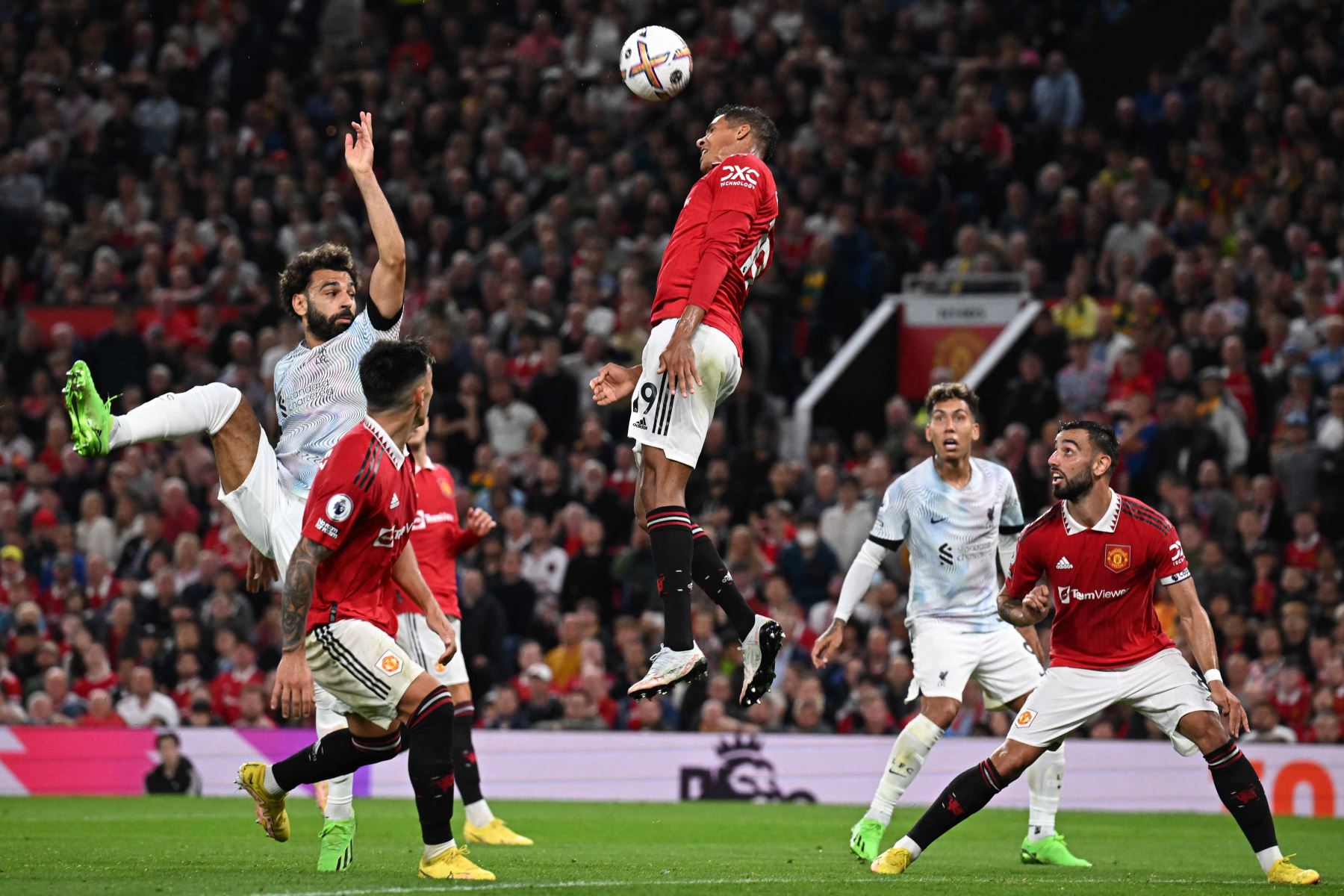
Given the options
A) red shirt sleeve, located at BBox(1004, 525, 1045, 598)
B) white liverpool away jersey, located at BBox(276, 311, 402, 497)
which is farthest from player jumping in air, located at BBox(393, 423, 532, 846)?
red shirt sleeve, located at BBox(1004, 525, 1045, 598)

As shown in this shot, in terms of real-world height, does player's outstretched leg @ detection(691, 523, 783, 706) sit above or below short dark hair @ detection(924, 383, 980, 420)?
below

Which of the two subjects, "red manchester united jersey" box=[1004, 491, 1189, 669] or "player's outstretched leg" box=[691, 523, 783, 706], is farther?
"red manchester united jersey" box=[1004, 491, 1189, 669]

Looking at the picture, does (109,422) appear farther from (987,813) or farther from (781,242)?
(781,242)

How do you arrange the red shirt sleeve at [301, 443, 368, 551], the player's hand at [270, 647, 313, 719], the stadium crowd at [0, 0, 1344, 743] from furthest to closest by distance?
the stadium crowd at [0, 0, 1344, 743]
the red shirt sleeve at [301, 443, 368, 551]
the player's hand at [270, 647, 313, 719]

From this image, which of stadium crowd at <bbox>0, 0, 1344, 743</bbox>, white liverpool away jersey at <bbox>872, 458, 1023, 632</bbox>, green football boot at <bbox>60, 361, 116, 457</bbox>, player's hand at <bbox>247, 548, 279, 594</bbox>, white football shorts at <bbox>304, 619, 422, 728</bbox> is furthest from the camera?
stadium crowd at <bbox>0, 0, 1344, 743</bbox>

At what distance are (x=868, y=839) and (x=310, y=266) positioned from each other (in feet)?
14.2

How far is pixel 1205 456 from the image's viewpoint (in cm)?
1708

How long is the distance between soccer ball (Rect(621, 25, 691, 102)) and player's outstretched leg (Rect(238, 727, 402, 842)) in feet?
11.1

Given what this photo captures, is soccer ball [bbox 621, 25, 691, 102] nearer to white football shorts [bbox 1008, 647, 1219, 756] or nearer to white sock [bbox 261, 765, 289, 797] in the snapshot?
white football shorts [bbox 1008, 647, 1219, 756]

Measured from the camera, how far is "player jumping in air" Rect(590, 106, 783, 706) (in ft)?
28.8

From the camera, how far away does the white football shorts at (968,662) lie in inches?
424

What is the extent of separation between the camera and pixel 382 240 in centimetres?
902

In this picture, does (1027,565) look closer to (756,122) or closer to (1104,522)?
(1104,522)

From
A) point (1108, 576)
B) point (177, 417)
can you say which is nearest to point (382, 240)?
point (177, 417)
